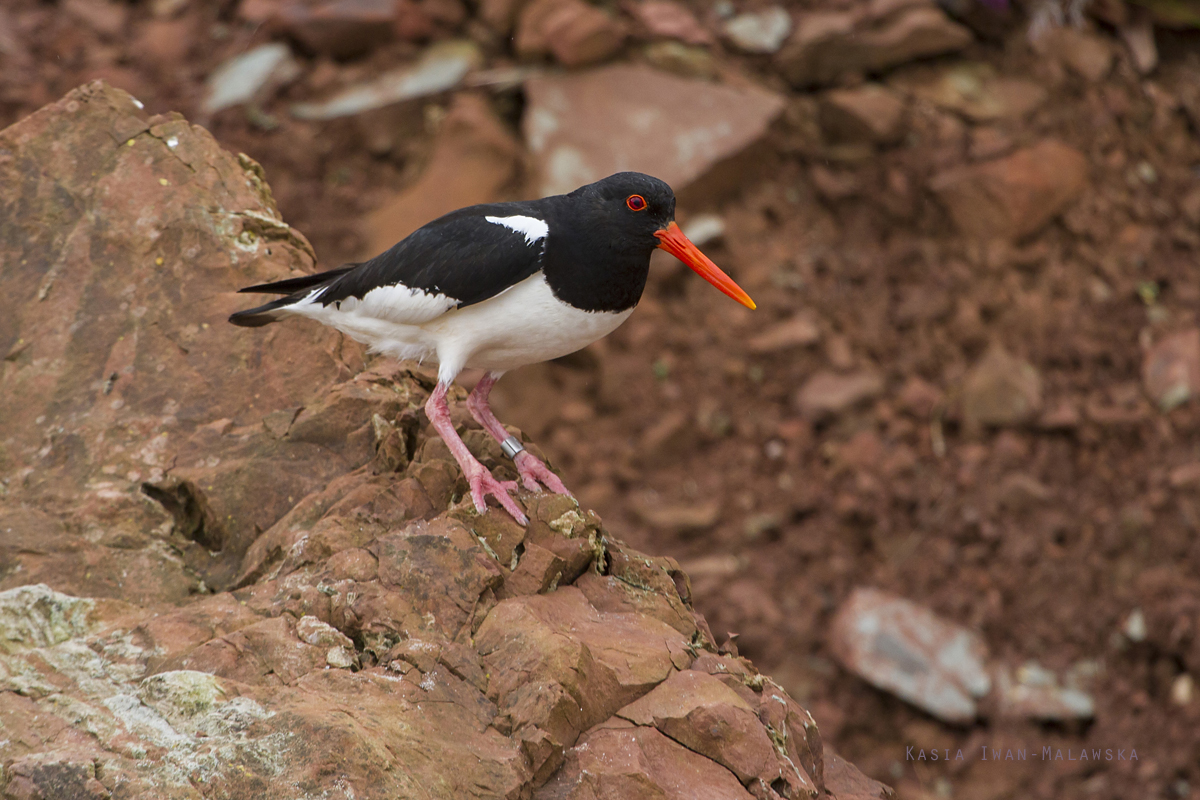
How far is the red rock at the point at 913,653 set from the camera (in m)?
8.41

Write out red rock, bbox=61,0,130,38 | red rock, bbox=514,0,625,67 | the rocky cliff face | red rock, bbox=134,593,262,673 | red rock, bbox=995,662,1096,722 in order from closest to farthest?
the rocky cliff face < red rock, bbox=134,593,262,673 < red rock, bbox=995,662,1096,722 < red rock, bbox=514,0,625,67 < red rock, bbox=61,0,130,38

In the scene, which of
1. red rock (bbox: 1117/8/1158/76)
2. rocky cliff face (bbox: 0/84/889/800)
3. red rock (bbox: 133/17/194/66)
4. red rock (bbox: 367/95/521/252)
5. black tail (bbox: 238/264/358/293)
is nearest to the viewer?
rocky cliff face (bbox: 0/84/889/800)

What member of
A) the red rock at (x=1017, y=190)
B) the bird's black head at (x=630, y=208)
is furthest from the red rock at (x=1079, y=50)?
the bird's black head at (x=630, y=208)

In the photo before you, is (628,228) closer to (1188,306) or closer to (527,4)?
(527,4)

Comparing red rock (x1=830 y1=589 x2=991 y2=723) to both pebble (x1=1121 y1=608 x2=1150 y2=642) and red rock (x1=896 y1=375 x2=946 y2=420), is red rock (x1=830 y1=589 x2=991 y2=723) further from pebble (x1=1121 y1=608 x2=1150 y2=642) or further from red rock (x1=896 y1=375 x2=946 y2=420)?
red rock (x1=896 y1=375 x2=946 y2=420)

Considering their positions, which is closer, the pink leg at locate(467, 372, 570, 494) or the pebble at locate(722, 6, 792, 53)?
the pink leg at locate(467, 372, 570, 494)

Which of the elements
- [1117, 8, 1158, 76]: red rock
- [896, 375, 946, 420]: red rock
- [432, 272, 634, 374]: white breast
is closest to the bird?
[432, 272, 634, 374]: white breast

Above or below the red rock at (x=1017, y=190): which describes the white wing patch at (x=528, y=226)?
above

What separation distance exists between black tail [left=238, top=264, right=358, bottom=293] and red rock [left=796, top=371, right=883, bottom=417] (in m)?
5.66

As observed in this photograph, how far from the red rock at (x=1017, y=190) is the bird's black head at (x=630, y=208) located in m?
6.19

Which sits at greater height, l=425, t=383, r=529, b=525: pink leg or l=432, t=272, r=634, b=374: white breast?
l=432, t=272, r=634, b=374: white breast

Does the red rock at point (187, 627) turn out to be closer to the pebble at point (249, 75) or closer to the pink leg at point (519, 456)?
the pink leg at point (519, 456)

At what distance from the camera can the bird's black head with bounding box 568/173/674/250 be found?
5.05 metres

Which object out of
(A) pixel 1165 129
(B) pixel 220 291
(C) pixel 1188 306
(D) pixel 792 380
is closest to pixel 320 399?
(B) pixel 220 291
